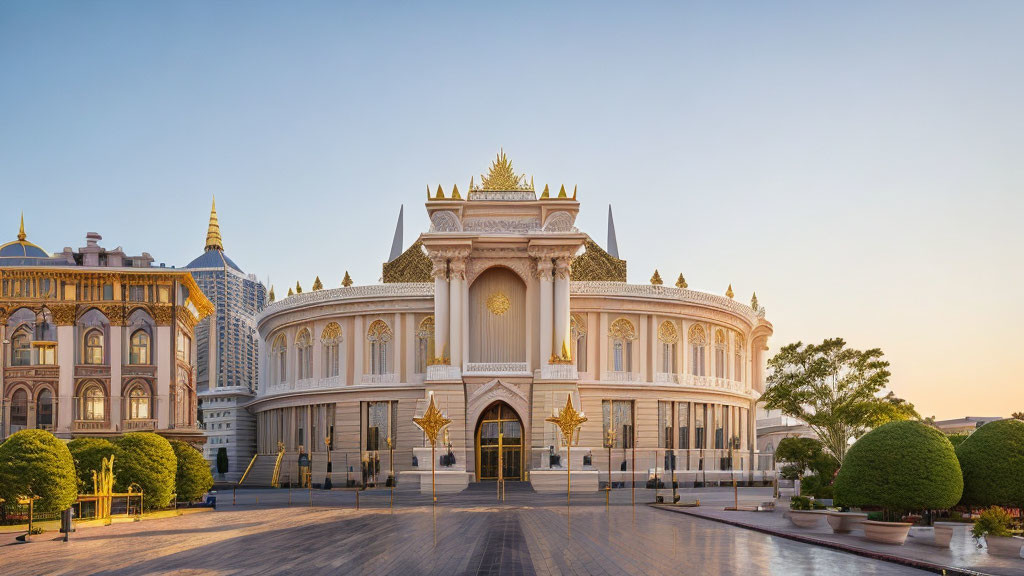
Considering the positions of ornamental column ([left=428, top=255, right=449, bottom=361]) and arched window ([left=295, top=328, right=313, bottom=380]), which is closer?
ornamental column ([left=428, top=255, right=449, bottom=361])

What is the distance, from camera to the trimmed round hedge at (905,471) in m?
26.2

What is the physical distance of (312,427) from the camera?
72.8 meters

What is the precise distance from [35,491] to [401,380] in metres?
37.0

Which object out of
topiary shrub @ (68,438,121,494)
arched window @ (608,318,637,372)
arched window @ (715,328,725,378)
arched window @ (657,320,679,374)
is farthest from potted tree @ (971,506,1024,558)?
arched window @ (715,328,725,378)

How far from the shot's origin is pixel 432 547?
1011 inches

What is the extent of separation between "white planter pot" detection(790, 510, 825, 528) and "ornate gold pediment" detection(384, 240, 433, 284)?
45899 millimetres

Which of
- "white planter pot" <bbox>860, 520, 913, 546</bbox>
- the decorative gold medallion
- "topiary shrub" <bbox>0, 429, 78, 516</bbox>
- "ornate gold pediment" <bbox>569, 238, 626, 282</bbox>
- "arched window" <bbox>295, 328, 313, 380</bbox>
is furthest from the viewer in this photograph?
"ornate gold pediment" <bbox>569, 238, 626, 282</bbox>

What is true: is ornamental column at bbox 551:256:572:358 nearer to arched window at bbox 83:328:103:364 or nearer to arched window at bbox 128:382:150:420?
arched window at bbox 128:382:150:420

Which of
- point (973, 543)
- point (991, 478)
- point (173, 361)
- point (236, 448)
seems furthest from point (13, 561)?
point (236, 448)

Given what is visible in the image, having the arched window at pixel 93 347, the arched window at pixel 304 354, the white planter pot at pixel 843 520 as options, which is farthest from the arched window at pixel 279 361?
the white planter pot at pixel 843 520

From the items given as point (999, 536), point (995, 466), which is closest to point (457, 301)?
point (995, 466)

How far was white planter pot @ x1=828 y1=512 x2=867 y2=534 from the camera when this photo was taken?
29.0 m

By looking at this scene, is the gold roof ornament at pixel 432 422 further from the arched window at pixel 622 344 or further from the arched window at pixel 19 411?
the arched window at pixel 19 411

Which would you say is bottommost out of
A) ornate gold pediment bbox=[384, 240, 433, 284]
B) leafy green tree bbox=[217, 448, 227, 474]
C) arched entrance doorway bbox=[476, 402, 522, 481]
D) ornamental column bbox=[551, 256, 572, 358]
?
leafy green tree bbox=[217, 448, 227, 474]
